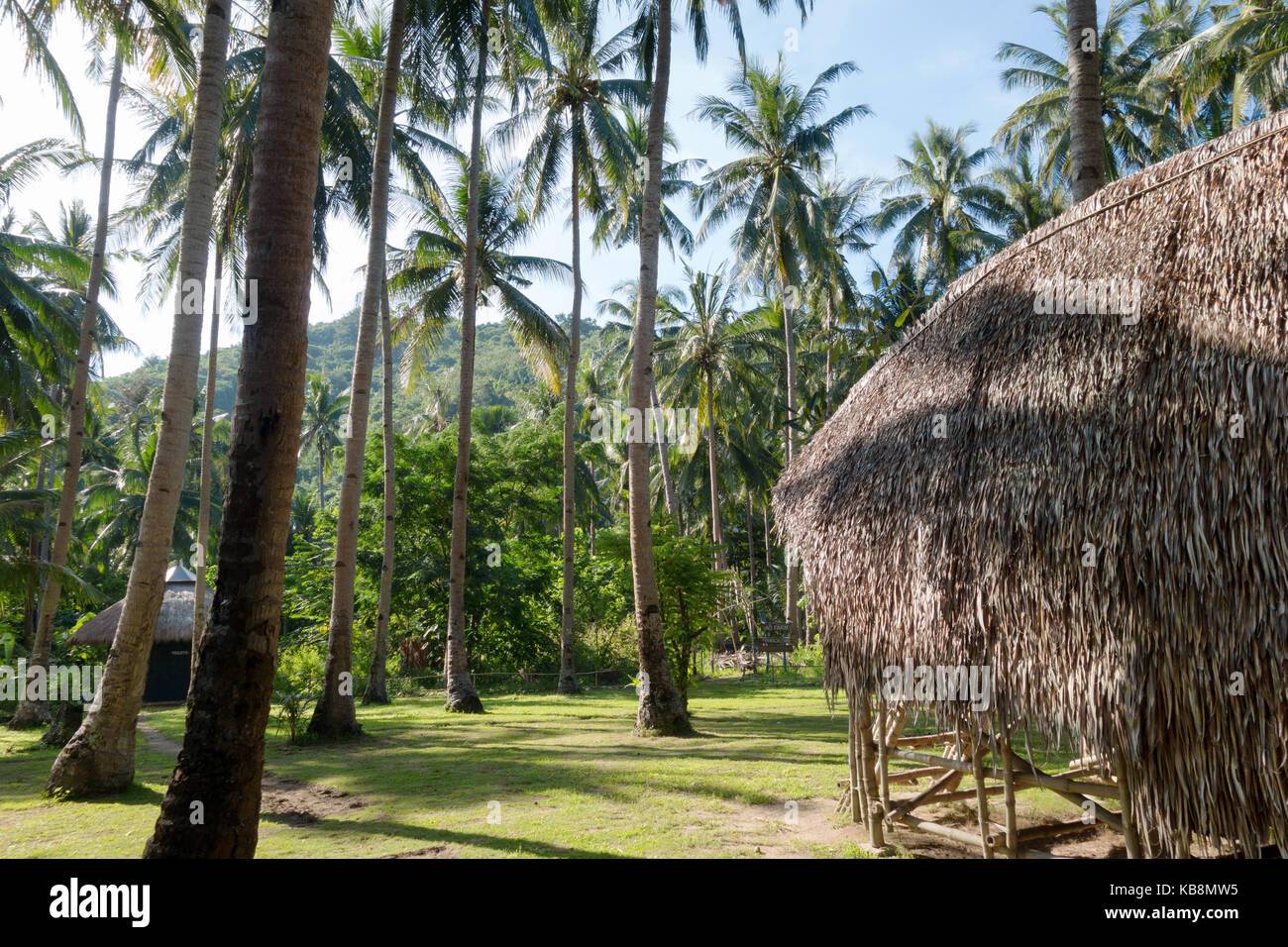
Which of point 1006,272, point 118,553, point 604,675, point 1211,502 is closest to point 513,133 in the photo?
point 604,675

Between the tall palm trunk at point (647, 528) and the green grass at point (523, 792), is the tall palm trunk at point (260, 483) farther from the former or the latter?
the tall palm trunk at point (647, 528)

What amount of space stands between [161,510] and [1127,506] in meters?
8.44

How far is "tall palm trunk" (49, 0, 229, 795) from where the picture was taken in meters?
7.79

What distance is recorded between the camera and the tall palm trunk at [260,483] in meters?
4.29

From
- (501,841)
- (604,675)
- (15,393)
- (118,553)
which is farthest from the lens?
(118,553)

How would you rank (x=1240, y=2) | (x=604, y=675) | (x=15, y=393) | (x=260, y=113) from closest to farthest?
(x=260, y=113) → (x=15, y=393) → (x=1240, y=2) → (x=604, y=675)

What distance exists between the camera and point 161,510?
8062 mm

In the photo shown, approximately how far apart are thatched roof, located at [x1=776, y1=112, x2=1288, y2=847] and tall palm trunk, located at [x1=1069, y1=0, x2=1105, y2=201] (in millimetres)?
3383

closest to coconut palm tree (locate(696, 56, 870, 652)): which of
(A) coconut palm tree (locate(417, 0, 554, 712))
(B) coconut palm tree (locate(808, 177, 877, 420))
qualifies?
(B) coconut palm tree (locate(808, 177, 877, 420))

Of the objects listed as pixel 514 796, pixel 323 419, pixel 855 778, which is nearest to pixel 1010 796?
pixel 855 778


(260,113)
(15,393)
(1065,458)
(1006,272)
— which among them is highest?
(15,393)

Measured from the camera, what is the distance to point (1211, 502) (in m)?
4.01

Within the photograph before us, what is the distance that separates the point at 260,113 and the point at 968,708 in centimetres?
579

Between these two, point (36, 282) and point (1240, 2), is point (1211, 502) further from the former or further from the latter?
point (36, 282)
